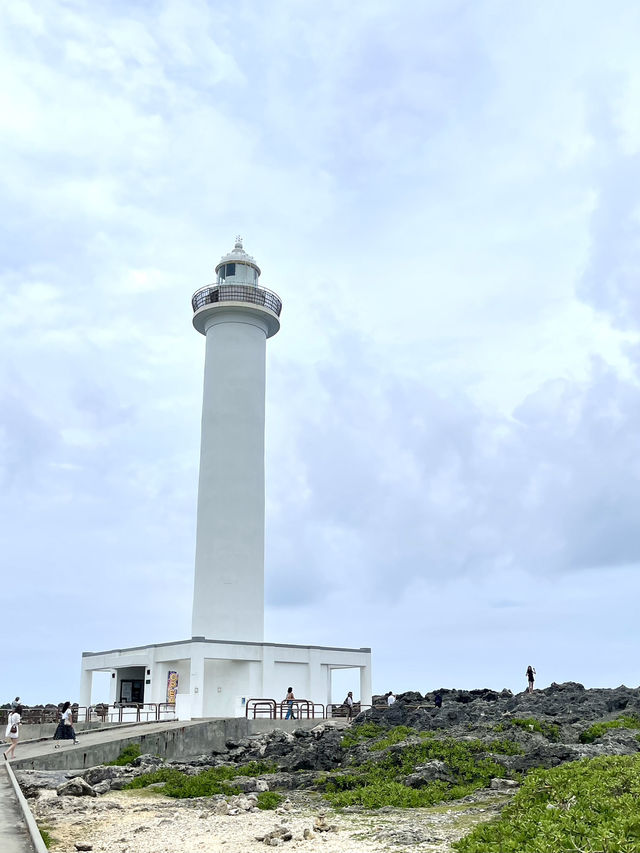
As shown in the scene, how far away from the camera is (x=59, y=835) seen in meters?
13.2

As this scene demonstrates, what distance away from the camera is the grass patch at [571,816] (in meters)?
8.87

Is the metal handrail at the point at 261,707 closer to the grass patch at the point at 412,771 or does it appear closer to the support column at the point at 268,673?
the support column at the point at 268,673

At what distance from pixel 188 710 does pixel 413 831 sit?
880 inches

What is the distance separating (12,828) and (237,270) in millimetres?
34432

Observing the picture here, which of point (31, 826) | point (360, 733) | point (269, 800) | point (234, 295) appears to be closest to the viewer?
point (31, 826)

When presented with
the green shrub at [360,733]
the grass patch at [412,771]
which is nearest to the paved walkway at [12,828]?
the grass patch at [412,771]

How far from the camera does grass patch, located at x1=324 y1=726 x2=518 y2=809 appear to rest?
1577cm

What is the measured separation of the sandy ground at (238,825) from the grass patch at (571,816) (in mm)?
1098

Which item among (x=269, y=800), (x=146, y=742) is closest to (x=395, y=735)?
(x=146, y=742)

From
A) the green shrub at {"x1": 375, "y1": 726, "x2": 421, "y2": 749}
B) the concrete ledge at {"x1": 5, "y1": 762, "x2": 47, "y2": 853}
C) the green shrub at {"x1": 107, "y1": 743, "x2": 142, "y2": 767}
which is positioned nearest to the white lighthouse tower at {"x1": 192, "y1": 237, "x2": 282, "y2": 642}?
the green shrub at {"x1": 107, "y1": 743, "x2": 142, "y2": 767}

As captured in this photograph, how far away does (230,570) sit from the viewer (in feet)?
125

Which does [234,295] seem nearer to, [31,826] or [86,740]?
[86,740]

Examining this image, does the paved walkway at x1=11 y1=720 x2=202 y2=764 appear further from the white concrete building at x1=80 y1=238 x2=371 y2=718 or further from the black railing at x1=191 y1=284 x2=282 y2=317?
the black railing at x1=191 y1=284 x2=282 y2=317

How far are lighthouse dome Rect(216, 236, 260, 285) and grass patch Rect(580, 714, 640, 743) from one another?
27.6 meters
